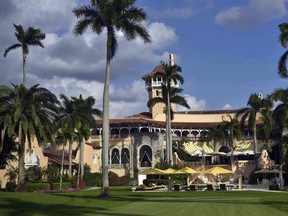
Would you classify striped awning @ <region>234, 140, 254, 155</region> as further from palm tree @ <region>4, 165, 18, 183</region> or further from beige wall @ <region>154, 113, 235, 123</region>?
palm tree @ <region>4, 165, 18, 183</region>

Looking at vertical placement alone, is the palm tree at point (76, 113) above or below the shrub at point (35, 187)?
above

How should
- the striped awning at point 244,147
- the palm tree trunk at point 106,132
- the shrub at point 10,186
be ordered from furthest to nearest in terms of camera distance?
the striped awning at point 244,147 < the shrub at point 10,186 < the palm tree trunk at point 106,132

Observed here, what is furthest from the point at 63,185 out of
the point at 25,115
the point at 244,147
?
the point at 244,147

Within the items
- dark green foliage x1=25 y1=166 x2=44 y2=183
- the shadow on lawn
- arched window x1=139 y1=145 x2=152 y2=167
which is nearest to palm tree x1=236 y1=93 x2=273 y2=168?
arched window x1=139 y1=145 x2=152 y2=167

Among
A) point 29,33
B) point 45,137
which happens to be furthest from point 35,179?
point 29,33

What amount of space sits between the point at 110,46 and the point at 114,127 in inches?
2048

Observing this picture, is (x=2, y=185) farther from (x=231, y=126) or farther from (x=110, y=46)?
(x=231, y=126)

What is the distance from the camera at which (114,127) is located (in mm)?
86875

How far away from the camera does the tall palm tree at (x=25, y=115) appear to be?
40.3m

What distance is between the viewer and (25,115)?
4144cm

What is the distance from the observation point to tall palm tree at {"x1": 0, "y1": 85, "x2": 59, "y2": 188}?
132ft

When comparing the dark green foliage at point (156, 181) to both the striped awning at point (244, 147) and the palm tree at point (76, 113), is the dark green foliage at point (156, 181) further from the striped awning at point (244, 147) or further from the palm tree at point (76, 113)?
the striped awning at point (244, 147)

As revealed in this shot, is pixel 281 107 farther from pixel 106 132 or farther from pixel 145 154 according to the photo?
pixel 145 154

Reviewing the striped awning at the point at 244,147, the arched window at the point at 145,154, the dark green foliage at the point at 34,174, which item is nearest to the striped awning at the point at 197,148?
the striped awning at the point at 244,147
